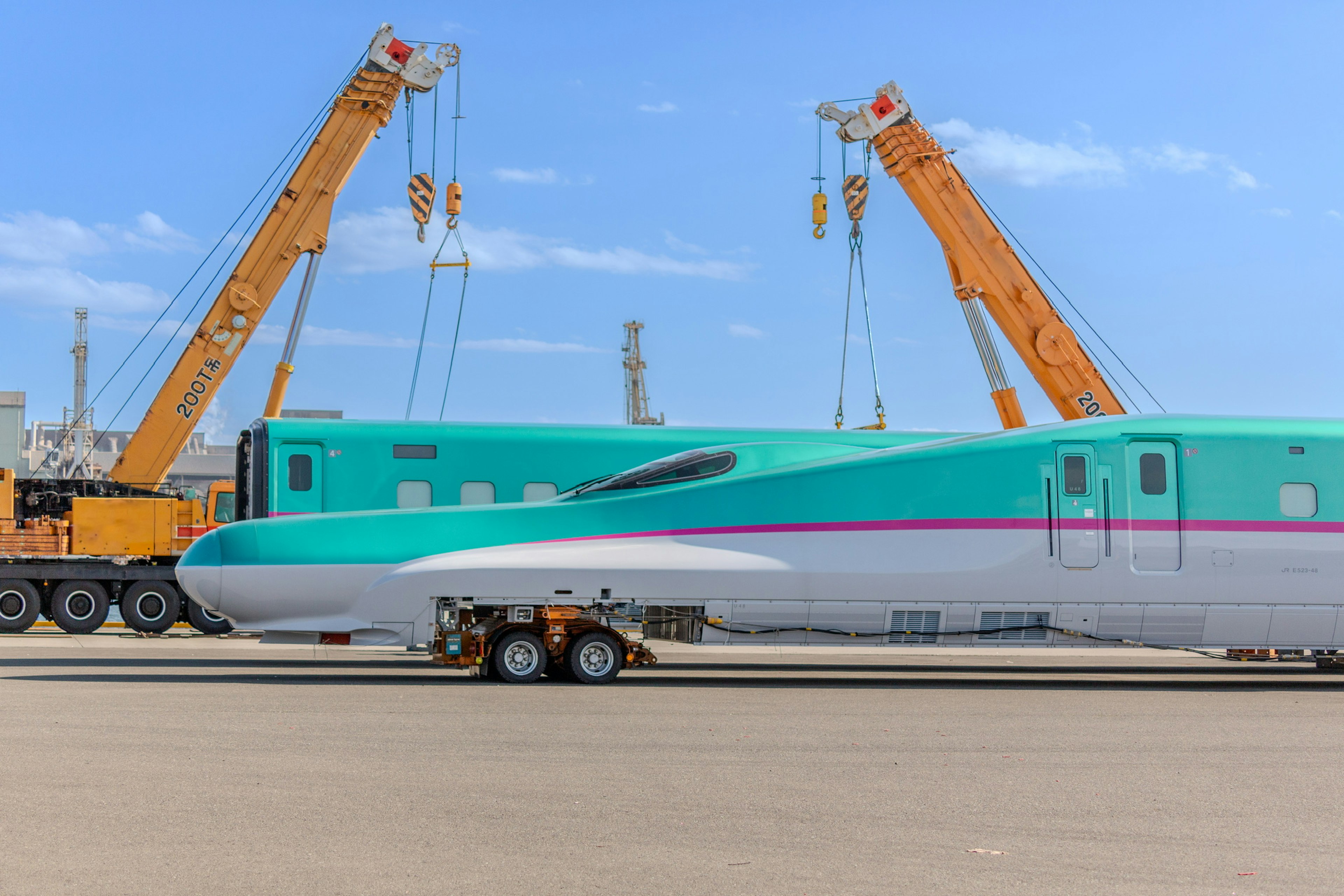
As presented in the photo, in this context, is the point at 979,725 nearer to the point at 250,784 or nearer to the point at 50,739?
the point at 250,784

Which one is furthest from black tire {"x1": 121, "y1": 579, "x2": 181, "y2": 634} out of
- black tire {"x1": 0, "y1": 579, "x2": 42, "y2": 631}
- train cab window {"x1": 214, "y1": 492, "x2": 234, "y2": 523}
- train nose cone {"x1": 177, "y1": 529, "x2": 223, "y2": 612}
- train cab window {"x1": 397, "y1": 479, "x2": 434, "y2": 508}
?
train nose cone {"x1": 177, "y1": 529, "x2": 223, "y2": 612}

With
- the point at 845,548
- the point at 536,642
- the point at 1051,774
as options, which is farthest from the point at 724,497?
the point at 1051,774

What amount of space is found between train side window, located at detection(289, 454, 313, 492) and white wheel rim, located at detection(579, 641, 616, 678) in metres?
5.08

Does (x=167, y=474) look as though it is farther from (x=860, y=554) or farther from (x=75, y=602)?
(x=860, y=554)

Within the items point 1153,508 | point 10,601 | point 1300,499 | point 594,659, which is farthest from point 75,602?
point 1300,499

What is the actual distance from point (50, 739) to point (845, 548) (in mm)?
8715

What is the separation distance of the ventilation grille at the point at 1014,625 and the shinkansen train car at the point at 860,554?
0.09ft

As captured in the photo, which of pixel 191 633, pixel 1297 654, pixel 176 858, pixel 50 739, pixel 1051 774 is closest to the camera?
pixel 176 858

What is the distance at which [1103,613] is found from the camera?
15234mm

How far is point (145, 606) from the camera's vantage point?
2272 cm

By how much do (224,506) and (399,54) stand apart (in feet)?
29.5

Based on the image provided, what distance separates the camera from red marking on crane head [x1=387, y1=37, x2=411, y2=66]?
77.5 ft

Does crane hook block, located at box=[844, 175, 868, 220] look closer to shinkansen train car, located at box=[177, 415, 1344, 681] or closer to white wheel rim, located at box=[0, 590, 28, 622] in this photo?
shinkansen train car, located at box=[177, 415, 1344, 681]

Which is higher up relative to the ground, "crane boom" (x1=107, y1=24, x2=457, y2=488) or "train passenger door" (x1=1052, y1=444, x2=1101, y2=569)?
"crane boom" (x1=107, y1=24, x2=457, y2=488)
